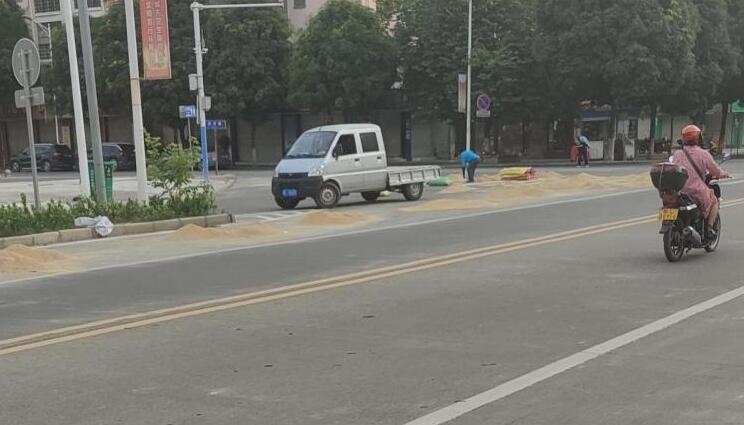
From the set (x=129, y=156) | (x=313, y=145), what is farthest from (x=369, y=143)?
(x=129, y=156)

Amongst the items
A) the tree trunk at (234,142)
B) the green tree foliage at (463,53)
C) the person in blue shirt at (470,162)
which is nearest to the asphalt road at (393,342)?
the person in blue shirt at (470,162)

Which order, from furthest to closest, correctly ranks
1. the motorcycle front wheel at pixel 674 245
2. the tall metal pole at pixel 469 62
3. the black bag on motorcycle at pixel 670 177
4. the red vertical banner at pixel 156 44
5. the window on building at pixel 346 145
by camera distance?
the tall metal pole at pixel 469 62
the window on building at pixel 346 145
the red vertical banner at pixel 156 44
the motorcycle front wheel at pixel 674 245
the black bag on motorcycle at pixel 670 177

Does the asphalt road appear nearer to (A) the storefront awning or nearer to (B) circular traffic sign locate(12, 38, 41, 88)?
(B) circular traffic sign locate(12, 38, 41, 88)

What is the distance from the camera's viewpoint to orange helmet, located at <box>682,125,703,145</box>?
9672 millimetres

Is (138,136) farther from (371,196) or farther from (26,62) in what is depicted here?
(371,196)

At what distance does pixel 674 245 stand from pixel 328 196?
424 inches

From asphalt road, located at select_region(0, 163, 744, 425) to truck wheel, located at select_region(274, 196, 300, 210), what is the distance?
8777mm

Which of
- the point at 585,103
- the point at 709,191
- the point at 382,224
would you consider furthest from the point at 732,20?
the point at 709,191

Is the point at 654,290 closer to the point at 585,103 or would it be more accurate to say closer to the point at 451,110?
the point at 451,110

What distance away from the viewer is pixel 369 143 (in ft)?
66.0

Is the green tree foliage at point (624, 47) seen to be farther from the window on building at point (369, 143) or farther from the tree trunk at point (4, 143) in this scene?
the tree trunk at point (4, 143)

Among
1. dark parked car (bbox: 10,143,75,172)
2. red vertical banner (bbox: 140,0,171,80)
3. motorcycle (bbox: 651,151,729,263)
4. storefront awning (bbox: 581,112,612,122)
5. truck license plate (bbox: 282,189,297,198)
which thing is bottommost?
dark parked car (bbox: 10,143,75,172)

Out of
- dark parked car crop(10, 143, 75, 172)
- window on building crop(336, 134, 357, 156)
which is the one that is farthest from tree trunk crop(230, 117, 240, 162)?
window on building crop(336, 134, 357, 156)

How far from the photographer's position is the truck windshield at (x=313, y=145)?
1941cm
